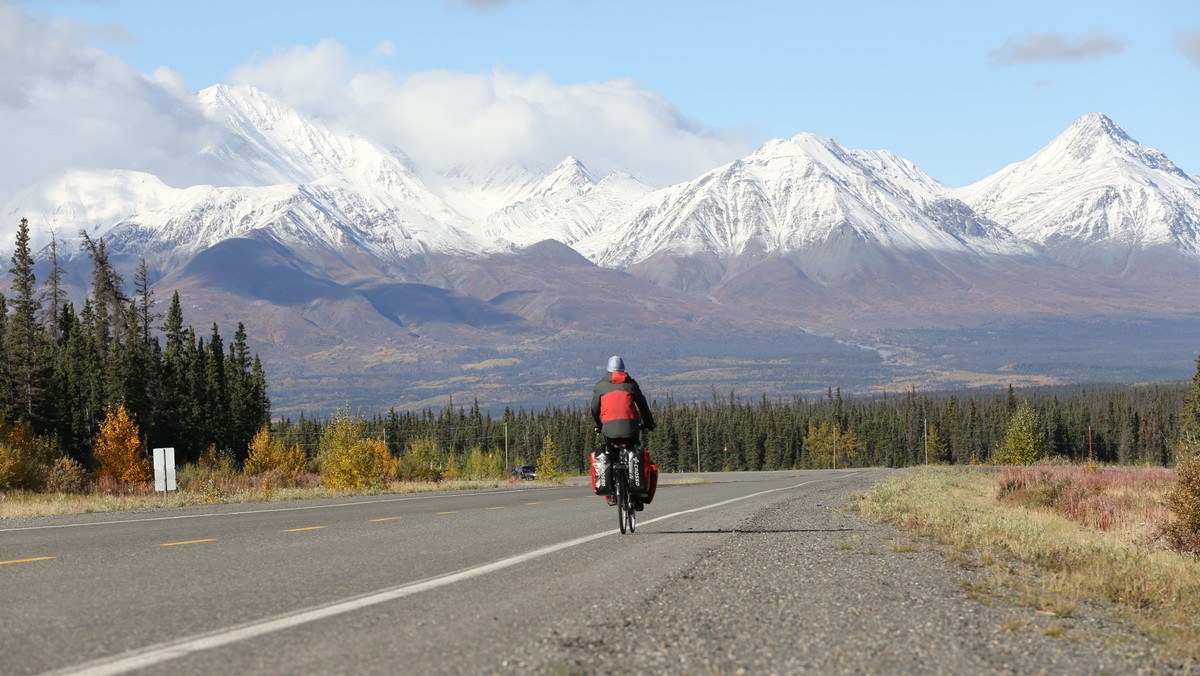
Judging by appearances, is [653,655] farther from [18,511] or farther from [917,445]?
[917,445]

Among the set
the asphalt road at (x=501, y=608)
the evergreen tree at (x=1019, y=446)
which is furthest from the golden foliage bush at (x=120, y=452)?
the evergreen tree at (x=1019, y=446)

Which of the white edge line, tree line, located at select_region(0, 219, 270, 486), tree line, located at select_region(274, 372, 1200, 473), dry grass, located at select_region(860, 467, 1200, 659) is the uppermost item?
tree line, located at select_region(0, 219, 270, 486)

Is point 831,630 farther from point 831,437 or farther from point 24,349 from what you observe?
point 831,437

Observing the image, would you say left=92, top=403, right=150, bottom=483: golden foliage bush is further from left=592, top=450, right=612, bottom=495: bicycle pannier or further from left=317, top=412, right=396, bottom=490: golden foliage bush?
left=592, top=450, right=612, bottom=495: bicycle pannier

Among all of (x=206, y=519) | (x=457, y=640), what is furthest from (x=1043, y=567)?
(x=206, y=519)

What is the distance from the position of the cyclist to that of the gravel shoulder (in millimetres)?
3968

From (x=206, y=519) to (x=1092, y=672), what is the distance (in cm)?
1628

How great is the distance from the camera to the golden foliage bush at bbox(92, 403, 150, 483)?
65.1 meters


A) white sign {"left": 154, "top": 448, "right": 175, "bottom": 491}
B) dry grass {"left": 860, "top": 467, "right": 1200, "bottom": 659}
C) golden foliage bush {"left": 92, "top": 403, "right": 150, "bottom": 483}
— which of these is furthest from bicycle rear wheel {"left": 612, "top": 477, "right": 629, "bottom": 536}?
golden foliage bush {"left": 92, "top": 403, "right": 150, "bottom": 483}

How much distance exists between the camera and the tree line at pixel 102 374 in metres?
68.7

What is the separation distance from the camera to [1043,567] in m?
13.3

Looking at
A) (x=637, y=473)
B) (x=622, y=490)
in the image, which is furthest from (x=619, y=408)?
(x=622, y=490)

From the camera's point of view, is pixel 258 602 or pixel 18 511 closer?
pixel 258 602

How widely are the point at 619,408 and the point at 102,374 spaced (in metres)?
69.6
